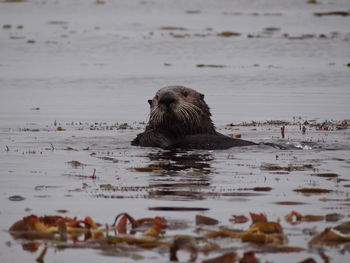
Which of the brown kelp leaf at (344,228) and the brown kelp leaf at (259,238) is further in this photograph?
the brown kelp leaf at (344,228)

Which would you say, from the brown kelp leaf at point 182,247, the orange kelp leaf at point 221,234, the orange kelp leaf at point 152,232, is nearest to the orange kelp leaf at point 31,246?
the orange kelp leaf at point 152,232

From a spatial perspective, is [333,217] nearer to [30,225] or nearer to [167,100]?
[30,225]

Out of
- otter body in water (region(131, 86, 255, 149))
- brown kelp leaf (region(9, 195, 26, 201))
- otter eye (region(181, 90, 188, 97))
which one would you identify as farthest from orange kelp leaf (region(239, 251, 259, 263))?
otter eye (region(181, 90, 188, 97))

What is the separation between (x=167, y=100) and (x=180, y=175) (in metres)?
1.79

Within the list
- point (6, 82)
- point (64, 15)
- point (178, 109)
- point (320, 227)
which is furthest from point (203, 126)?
point (64, 15)

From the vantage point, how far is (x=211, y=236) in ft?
15.7

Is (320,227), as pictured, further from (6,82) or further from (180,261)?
(6,82)

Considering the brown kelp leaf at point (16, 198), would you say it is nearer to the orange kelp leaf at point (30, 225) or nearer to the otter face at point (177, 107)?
the orange kelp leaf at point (30, 225)

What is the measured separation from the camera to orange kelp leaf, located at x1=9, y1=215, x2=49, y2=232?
4.84 m

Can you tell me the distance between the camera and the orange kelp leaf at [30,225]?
15.9 feet

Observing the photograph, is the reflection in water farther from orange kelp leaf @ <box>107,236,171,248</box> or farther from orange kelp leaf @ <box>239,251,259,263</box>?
orange kelp leaf @ <box>239,251,259,263</box>

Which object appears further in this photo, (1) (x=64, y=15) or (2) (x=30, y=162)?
(1) (x=64, y=15)

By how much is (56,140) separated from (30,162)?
183 cm

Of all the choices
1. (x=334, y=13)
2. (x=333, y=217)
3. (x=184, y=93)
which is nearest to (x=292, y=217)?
(x=333, y=217)
